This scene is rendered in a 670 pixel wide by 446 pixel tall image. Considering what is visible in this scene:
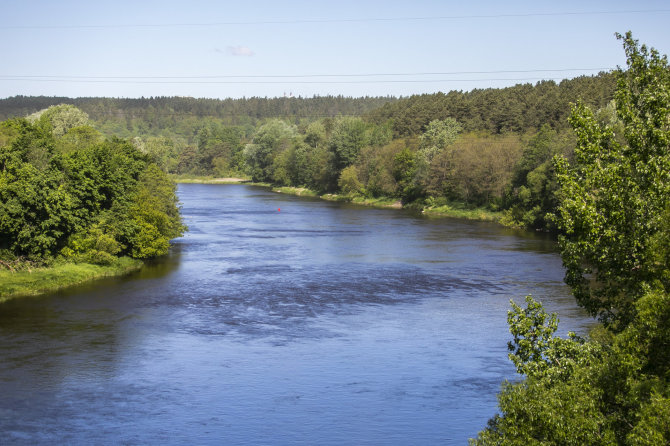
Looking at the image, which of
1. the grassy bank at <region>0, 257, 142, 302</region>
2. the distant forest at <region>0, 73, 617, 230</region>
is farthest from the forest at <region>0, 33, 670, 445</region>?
the grassy bank at <region>0, 257, 142, 302</region>

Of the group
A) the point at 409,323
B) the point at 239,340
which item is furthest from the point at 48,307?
the point at 409,323

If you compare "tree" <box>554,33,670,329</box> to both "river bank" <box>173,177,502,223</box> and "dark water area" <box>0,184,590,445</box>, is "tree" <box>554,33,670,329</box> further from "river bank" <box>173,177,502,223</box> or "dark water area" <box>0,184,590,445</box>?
"river bank" <box>173,177,502,223</box>

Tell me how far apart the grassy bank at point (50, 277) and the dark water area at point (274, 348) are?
131cm

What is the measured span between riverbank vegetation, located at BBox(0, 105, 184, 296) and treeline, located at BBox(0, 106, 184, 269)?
0.06m

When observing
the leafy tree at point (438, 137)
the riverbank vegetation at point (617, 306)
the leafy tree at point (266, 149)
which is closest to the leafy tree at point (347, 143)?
the leafy tree at point (438, 137)

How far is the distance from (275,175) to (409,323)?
99882 millimetres

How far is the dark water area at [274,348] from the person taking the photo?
2247 cm

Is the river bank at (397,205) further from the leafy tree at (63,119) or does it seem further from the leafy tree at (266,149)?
the leafy tree at (63,119)

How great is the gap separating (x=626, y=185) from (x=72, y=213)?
37.2 m

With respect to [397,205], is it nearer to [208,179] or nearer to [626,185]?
[208,179]

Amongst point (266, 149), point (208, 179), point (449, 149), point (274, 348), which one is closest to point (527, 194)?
point (449, 149)

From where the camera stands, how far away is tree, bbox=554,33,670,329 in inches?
605

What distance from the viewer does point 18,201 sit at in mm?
40938

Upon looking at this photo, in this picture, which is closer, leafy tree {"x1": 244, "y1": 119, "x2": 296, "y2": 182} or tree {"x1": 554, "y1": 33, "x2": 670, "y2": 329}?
tree {"x1": 554, "y1": 33, "x2": 670, "y2": 329}
